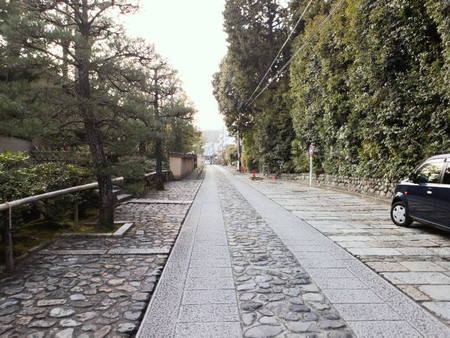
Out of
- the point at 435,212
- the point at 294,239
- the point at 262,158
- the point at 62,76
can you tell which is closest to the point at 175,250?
the point at 294,239

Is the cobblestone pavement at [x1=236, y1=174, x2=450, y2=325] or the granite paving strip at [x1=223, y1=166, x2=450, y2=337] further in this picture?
the cobblestone pavement at [x1=236, y1=174, x2=450, y2=325]

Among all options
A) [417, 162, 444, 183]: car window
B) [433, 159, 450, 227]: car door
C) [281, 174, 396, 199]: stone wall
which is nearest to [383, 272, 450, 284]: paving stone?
[433, 159, 450, 227]: car door

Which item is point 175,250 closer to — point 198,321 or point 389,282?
point 198,321

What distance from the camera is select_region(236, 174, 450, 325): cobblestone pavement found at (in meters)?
3.17

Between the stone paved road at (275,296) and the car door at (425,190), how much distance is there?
7.21ft

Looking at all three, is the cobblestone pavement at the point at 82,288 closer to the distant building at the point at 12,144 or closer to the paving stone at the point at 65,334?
the paving stone at the point at 65,334

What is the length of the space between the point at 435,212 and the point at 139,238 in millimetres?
5789

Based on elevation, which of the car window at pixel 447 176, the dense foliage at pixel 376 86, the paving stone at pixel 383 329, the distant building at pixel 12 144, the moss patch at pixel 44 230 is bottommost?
the paving stone at pixel 383 329

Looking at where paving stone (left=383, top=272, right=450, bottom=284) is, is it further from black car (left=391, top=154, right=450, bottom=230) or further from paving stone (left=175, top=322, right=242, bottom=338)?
paving stone (left=175, top=322, right=242, bottom=338)

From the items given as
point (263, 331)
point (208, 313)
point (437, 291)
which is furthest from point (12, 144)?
point (437, 291)

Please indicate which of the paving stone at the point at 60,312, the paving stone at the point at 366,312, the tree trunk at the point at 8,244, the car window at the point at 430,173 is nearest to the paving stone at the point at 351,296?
the paving stone at the point at 366,312

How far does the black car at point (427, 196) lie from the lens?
5.06 m

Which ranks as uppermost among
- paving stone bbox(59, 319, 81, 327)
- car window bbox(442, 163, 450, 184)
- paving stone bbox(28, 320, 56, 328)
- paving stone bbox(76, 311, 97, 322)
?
car window bbox(442, 163, 450, 184)

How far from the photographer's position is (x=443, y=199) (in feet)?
16.4
